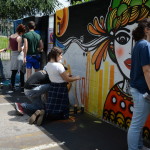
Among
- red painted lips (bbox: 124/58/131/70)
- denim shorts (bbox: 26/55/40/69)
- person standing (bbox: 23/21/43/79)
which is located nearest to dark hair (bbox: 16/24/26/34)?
person standing (bbox: 23/21/43/79)

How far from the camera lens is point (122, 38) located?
411 centimetres

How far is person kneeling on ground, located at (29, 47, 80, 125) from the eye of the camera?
452 cm

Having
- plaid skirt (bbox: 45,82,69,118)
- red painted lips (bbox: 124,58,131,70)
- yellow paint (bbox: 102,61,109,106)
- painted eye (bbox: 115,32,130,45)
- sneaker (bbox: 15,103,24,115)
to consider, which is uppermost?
painted eye (bbox: 115,32,130,45)

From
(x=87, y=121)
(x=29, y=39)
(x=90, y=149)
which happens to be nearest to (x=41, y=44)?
(x=29, y=39)

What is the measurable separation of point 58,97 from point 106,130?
109 centimetres

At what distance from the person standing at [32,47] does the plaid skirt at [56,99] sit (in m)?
2.27

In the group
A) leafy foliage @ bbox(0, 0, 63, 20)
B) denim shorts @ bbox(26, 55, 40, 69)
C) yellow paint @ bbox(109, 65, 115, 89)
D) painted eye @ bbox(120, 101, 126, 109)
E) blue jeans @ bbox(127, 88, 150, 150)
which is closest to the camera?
blue jeans @ bbox(127, 88, 150, 150)

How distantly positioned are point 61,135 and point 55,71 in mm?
1183

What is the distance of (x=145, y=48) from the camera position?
8.90ft

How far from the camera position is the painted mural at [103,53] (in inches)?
159

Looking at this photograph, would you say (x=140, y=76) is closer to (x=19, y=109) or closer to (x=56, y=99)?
(x=56, y=99)

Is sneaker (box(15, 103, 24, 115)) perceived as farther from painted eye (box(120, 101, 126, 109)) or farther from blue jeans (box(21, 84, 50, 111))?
painted eye (box(120, 101, 126, 109))

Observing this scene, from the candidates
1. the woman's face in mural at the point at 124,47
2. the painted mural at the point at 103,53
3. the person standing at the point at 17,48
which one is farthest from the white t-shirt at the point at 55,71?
the person standing at the point at 17,48

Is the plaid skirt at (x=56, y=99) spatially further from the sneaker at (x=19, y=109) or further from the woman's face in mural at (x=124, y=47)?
the woman's face in mural at (x=124, y=47)
